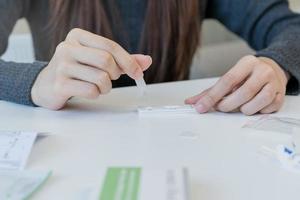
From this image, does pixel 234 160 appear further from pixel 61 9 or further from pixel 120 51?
pixel 61 9

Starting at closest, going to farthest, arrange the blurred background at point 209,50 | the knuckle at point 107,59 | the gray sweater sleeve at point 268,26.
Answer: the knuckle at point 107,59 < the gray sweater sleeve at point 268,26 < the blurred background at point 209,50

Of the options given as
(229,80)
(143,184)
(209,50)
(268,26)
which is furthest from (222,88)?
(209,50)

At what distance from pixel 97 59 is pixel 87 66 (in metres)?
0.03

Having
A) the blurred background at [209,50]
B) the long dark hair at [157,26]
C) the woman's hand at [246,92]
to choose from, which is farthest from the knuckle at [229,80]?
the blurred background at [209,50]

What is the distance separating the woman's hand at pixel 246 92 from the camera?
564mm

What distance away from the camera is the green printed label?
1.09ft

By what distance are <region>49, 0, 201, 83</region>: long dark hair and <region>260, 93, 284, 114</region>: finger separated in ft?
1.08

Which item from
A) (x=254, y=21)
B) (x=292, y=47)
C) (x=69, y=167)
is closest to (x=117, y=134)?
(x=69, y=167)

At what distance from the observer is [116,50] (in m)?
0.52

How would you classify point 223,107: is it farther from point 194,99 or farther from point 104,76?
point 104,76

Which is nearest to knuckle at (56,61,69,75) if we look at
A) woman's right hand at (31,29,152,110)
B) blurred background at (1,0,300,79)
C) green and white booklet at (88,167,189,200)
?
woman's right hand at (31,29,152,110)

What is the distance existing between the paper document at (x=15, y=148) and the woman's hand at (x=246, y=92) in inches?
8.8

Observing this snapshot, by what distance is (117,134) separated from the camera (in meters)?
0.50

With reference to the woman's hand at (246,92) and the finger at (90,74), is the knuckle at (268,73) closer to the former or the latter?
the woman's hand at (246,92)
